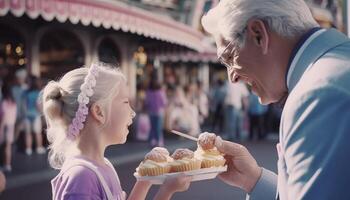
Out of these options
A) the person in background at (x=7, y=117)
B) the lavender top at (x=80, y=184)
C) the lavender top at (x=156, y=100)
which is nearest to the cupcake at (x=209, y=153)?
the lavender top at (x=80, y=184)

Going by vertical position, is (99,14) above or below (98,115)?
below

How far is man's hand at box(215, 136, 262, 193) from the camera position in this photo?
2.18 metres

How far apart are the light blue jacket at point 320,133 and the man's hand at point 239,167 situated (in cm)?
101

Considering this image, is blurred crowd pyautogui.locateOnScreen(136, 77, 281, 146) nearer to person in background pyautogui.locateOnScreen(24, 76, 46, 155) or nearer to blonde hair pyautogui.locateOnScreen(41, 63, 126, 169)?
person in background pyautogui.locateOnScreen(24, 76, 46, 155)

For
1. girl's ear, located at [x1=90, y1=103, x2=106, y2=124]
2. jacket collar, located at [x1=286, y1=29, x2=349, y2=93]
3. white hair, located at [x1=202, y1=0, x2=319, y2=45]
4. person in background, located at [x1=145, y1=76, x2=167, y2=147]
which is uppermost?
white hair, located at [x1=202, y1=0, x2=319, y2=45]

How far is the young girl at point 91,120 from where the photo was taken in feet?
7.32

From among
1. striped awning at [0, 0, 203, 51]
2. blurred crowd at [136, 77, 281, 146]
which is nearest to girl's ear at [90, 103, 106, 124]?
striped awning at [0, 0, 203, 51]

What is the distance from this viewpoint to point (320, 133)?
1074 mm

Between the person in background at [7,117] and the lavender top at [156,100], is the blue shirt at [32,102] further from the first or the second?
the lavender top at [156,100]

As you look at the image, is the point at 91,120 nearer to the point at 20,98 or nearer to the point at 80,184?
the point at 80,184

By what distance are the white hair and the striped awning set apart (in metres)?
8.19

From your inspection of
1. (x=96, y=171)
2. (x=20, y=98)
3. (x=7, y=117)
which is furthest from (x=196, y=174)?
(x=20, y=98)

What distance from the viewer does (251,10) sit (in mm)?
1412

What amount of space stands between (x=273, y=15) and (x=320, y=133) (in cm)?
42
